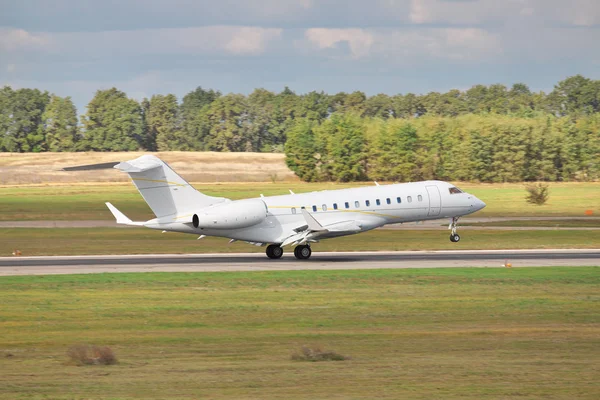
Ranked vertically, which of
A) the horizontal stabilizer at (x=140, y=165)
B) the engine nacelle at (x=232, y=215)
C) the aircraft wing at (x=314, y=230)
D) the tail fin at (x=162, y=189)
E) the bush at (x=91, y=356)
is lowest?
the bush at (x=91, y=356)

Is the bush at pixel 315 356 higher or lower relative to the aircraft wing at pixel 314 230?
lower

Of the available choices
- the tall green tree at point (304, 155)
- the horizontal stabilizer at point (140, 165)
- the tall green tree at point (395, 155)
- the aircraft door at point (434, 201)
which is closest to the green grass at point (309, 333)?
the horizontal stabilizer at point (140, 165)

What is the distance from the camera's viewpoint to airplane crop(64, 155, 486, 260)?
145ft

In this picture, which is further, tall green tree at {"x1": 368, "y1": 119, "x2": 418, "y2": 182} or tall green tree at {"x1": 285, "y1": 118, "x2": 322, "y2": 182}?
tall green tree at {"x1": 285, "y1": 118, "x2": 322, "y2": 182}

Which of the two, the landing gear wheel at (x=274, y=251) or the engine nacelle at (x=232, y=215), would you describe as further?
the landing gear wheel at (x=274, y=251)

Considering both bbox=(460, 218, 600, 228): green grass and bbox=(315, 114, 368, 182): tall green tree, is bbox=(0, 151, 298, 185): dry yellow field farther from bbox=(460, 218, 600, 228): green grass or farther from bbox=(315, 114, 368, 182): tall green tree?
bbox=(460, 218, 600, 228): green grass

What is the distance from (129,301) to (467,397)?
1709 centimetres

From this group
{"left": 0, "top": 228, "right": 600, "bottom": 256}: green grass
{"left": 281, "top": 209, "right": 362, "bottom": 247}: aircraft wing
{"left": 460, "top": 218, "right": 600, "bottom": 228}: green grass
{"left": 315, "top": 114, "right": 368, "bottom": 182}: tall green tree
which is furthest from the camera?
{"left": 315, "top": 114, "right": 368, "bottom": 182}: tall green tree

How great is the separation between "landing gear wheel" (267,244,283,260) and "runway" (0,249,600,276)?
37cm

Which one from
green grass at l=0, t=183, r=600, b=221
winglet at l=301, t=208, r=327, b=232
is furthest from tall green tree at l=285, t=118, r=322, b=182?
winglet at l=301, t=208, r=327, b=232

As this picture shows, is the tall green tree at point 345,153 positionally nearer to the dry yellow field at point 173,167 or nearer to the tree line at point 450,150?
the tree line at point 450,150

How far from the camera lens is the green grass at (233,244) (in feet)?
177

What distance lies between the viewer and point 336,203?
47.0 meters

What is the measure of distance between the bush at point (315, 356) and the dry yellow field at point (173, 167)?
131 meters
